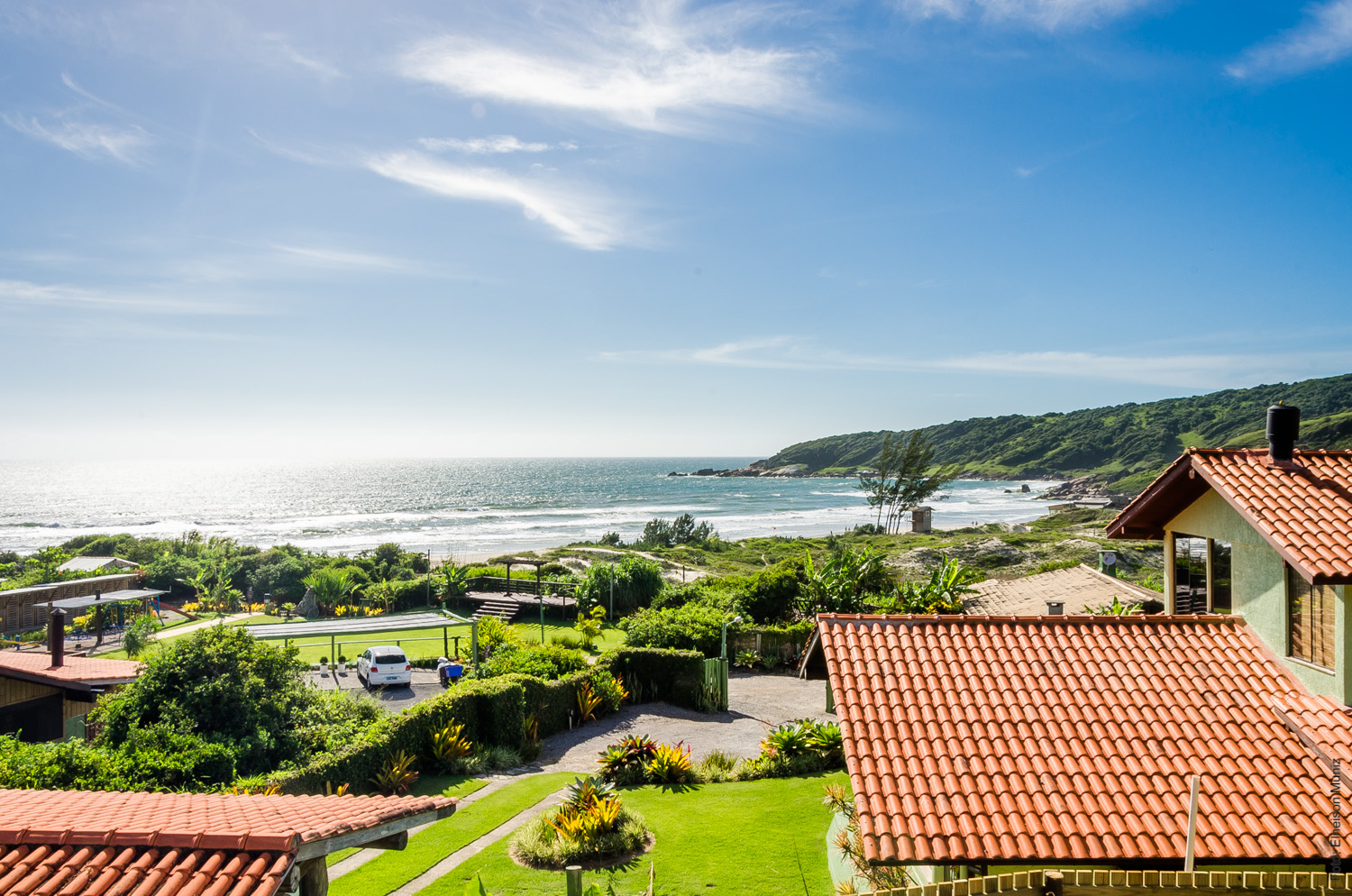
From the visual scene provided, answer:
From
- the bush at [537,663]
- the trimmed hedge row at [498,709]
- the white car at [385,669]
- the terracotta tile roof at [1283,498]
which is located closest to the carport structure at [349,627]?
the bush at [537,663]

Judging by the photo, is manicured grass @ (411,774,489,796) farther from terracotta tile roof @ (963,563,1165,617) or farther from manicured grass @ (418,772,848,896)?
terracotta tile roof @ (963,563,1165,617)

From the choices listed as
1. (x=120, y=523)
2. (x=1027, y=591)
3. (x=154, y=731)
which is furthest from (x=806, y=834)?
(x=120, y=523)

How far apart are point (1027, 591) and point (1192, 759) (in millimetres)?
22847

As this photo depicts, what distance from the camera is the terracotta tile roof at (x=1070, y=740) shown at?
276 inches

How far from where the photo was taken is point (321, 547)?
86.9 m

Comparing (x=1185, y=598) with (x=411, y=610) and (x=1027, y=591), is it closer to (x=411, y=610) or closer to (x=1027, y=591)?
(x=1027, y=591)

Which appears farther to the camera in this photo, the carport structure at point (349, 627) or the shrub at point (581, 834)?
the carport structure at point (349, 627)

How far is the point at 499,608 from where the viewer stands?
39219mm

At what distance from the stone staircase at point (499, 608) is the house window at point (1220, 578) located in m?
32.2

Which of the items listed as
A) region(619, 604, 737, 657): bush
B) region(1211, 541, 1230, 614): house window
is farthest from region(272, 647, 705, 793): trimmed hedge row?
region(1211, 541, 1230, 614): house window

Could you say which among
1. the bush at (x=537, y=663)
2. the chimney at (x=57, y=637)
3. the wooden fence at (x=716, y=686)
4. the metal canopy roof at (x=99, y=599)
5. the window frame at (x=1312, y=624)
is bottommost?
the wooden fence at (x=716, y=686)

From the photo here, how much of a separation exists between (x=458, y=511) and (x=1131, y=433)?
393 feet

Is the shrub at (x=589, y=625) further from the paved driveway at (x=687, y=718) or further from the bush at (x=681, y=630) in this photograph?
the paved driveway at (x=687, y=718)

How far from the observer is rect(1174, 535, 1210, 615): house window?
1135 cm
